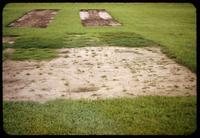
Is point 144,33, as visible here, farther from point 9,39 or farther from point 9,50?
point 9,50

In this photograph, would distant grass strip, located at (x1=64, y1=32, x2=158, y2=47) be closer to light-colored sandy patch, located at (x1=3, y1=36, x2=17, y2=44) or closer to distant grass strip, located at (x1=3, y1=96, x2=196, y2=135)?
light-colored sandy patch, located at (x1=3, y1=36, x2=17, y2=44)

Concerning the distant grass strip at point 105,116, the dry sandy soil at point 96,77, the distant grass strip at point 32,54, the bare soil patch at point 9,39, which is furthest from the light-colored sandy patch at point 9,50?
the distant grass strip at point 105,116

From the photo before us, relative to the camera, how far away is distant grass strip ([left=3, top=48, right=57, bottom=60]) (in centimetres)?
894

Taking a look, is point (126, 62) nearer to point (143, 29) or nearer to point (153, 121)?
point (153, 121)

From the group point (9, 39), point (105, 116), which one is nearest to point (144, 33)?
point (9, 39)

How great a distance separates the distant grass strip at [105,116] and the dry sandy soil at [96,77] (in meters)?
0.43

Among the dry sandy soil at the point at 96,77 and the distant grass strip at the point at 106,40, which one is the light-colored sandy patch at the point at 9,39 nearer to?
the distant grass strip at the point at 106,40

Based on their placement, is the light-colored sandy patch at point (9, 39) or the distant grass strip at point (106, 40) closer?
the distant grass strip at point (106, 40)

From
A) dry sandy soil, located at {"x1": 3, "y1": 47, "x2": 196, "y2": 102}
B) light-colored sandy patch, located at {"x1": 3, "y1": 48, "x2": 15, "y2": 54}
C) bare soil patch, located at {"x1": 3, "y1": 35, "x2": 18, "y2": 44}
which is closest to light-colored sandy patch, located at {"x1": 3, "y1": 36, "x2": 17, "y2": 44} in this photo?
bare soil patch, located at {"x1": 3, "y1": 35, "x2": 18, "y2": 44}

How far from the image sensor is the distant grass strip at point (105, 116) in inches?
183

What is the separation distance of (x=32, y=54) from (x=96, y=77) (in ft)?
9.36

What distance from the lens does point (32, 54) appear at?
9336mm

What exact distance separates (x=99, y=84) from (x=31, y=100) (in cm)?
162

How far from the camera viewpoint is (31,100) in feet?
19.4
